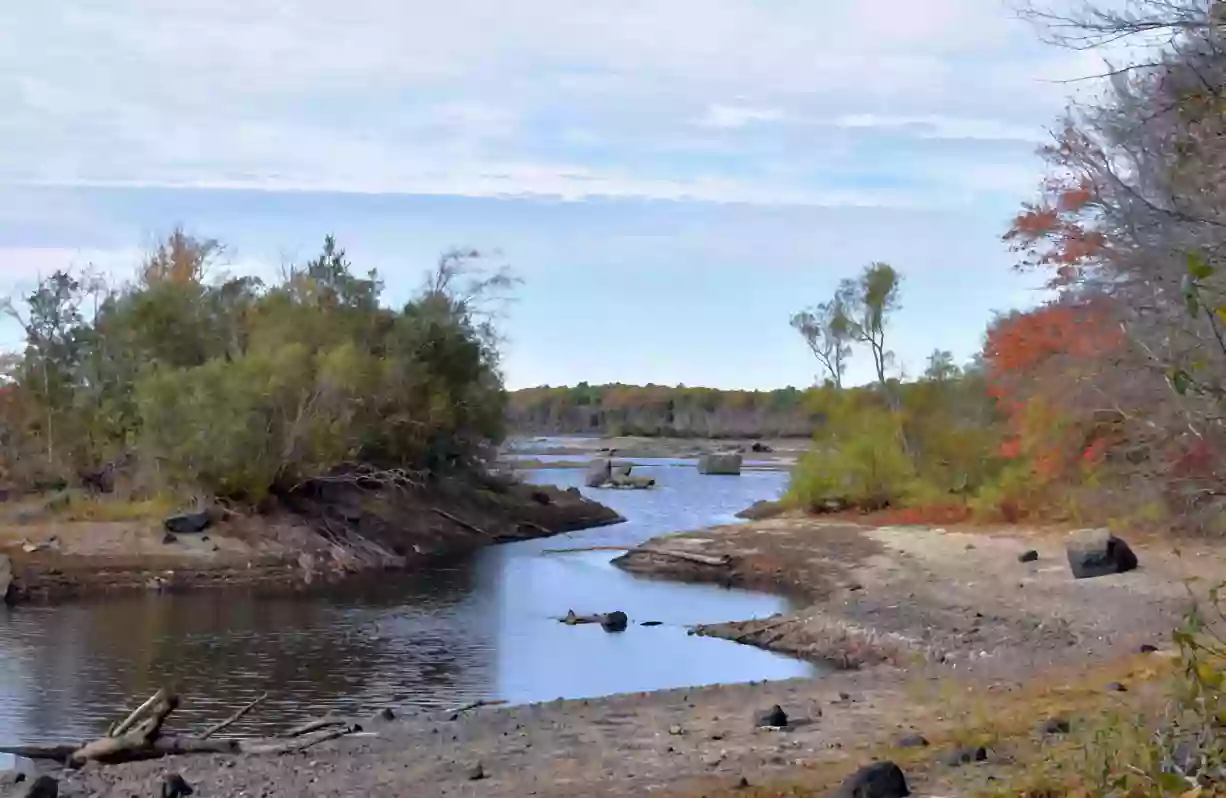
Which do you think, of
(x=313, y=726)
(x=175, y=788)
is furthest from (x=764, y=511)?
(x=175, y=788)

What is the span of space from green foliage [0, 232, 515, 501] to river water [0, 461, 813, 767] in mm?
6807

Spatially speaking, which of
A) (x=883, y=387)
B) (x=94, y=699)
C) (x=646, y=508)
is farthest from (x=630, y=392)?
(x=94, y=699)

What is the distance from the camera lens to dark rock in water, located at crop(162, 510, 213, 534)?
114 feet

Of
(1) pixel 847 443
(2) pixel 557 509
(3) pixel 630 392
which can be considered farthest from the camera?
(3) pixel 630 392

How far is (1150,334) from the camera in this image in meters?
9.64

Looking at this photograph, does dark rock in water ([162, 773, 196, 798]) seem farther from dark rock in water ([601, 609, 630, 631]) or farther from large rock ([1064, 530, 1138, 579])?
large rock ([1064, 530, 1138, 579])

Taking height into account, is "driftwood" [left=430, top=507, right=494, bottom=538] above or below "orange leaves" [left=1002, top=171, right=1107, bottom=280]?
below

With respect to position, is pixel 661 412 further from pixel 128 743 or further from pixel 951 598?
pixel 128 743

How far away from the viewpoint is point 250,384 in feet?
124

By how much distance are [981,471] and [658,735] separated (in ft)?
87.4

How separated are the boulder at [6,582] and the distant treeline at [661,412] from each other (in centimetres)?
9238

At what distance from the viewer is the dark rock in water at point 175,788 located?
11.6m

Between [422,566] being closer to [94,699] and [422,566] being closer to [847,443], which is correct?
[847,443]

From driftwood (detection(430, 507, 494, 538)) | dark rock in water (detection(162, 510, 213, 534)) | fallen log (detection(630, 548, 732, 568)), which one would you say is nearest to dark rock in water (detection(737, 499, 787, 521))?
driftwood (detection(430, 507, 494, 538))
